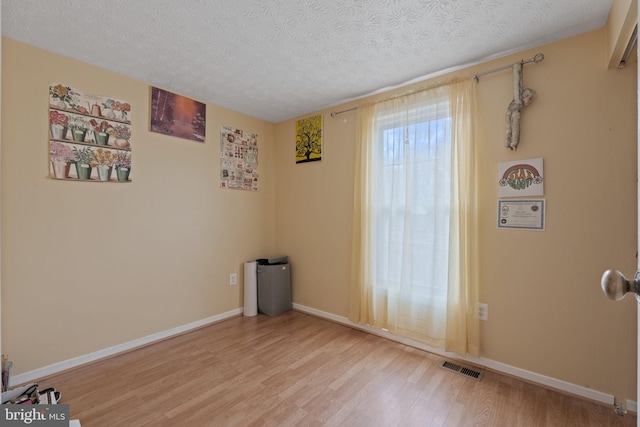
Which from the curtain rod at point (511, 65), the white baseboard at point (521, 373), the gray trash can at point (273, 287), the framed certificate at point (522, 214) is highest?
the curtain rod at point (511, 65)

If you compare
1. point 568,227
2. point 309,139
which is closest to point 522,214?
point 568,227

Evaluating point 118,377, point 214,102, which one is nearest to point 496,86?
point 214,102

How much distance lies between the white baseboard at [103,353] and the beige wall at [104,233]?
0.04 m

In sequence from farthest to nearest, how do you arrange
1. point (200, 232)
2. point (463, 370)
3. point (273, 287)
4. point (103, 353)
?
1. point (273, 287)
2. point (200, 232)
3. point (103, 353)
4. point (463, 370)

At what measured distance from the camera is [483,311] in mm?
2389

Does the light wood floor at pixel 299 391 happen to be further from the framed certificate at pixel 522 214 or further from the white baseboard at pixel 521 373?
the framed certificate at pixel 522 214

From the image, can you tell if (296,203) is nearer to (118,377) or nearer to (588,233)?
(118,377)

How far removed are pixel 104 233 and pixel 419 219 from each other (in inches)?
102

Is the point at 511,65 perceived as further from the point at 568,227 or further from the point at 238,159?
the point at 238,159

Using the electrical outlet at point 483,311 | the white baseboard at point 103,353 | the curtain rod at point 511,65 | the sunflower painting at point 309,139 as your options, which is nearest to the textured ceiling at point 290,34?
the curtain rod at point 511,65

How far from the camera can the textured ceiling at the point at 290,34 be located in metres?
1.84

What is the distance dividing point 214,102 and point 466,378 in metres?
3.30

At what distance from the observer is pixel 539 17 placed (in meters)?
1.91

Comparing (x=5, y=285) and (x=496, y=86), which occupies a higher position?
(x=496, y=86)
